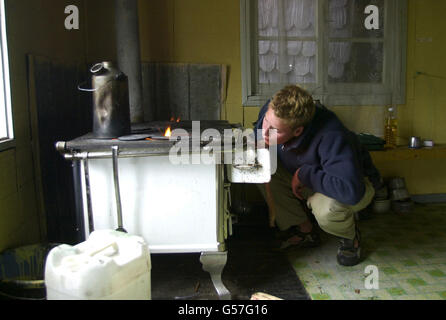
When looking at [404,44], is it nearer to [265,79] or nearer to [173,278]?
[265,79]

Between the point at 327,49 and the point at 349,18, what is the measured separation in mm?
262

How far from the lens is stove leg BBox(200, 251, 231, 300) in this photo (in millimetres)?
1764

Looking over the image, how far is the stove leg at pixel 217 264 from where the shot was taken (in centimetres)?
176

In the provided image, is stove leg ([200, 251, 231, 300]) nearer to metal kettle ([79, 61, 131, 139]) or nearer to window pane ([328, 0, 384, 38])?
metal kettle ([79, 61, 131, 139])

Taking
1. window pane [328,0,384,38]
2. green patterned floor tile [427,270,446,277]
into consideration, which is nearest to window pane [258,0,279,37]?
window pane [328,0,384,38]

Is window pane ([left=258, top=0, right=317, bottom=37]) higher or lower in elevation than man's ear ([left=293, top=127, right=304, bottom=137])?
higher

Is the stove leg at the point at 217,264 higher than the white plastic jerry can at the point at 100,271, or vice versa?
the white plastic jerry can at the point at 100,271

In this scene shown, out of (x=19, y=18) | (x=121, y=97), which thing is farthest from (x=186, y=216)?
(x=19, y=18)

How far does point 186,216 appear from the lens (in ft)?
5.78

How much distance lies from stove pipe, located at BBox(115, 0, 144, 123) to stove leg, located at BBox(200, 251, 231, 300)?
3.74 feet

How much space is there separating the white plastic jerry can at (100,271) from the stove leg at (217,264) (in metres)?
0.37

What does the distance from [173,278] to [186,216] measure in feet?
1.38

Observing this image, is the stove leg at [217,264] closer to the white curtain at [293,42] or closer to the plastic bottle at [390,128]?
the white curtain at [293,42]

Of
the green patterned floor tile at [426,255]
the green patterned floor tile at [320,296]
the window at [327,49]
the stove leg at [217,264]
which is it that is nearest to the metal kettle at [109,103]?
the stove leg at [217,264]
